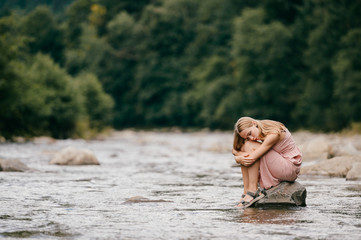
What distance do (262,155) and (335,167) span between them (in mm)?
4096

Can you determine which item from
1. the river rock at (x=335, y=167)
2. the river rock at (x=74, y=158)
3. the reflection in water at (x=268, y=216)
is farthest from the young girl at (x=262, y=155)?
the river rock at (x=74, y=158)

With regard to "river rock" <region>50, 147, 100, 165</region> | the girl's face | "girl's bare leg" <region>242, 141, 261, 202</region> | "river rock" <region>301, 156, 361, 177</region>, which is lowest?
"river rock" <region>50, 147, 100, 165</region>

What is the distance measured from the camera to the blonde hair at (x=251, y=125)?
6.86 m

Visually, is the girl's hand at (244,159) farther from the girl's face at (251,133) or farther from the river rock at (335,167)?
the river rock at (335,167)

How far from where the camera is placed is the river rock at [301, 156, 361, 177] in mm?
10500

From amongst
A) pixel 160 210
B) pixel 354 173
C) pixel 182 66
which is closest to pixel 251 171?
pixel 160 210

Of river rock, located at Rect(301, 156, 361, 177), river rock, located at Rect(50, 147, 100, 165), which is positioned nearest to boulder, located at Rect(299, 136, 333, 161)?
river rock, located at Rect(301, 156, 361, 177)

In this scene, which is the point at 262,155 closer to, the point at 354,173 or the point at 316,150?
the point at 354,173

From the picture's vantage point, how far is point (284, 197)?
690 centimetres

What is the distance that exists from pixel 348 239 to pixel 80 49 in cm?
6879

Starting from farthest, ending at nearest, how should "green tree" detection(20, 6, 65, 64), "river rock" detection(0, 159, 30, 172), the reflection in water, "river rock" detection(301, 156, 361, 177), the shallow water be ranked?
"green tree" detection(20, 6, 65, 64) → "river rock" detection(0, 159, 30, 172) → "river rock" detection(301, 156, 361, 177) → the reflection in water → the shallow water

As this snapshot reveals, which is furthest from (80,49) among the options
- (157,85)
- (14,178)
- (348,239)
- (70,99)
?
(348,239)

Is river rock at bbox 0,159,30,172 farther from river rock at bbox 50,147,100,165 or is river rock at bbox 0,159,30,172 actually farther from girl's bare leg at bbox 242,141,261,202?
girl's bare leg at bbox 242,141,261,202

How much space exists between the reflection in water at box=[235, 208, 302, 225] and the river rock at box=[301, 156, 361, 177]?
408 cm
